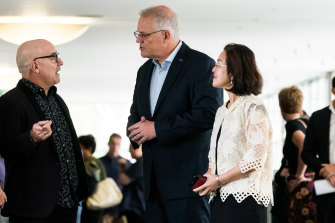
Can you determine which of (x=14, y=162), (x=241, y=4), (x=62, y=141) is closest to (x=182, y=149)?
(x=62, y=141)

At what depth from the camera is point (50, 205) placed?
11.4ft

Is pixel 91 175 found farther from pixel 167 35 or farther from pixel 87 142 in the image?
pixel 167 35

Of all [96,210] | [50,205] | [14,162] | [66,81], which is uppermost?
[66,81]

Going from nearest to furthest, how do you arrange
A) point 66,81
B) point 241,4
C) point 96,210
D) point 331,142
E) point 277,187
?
point 331,142
point 277,187
point 96,210
point 241,4
point 66,81

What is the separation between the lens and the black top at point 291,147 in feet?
20.1

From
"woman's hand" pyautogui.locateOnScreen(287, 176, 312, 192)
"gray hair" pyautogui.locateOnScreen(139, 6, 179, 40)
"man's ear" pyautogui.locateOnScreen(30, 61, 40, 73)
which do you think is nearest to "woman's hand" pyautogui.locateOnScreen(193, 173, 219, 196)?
"gray hair" pyautogui.locateOnScreen(139, 6, 179, 40)

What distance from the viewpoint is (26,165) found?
351 centimetres

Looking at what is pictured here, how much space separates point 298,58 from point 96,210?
9110mm

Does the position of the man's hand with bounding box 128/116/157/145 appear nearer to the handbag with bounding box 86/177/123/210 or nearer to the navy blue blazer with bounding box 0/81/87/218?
the navy blue blazer with bounding box 0/81/87/218

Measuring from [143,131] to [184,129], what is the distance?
0.22 meters

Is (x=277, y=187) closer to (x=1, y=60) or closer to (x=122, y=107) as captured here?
(x=1, y=60)

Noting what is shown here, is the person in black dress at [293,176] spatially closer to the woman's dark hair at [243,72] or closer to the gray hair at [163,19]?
the gray hair at [163,19]

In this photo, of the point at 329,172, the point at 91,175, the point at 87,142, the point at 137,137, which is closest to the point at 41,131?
the point at 137,137

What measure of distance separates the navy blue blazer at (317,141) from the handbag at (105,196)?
→ 3155 millimetres
